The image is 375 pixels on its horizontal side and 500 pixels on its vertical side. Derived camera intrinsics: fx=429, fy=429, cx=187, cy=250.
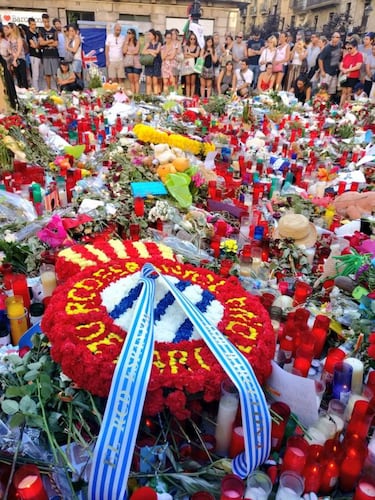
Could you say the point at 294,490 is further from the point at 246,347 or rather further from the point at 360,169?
the point at 360,169

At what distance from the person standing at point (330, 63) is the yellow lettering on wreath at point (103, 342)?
359 inches

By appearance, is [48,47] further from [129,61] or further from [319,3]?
[319,3]

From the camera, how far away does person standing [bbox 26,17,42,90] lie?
30.3 ft

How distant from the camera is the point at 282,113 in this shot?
7148 millimetres

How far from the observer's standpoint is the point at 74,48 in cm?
935

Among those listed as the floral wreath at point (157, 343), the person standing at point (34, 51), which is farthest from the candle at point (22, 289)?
the person standing at point (34, 51)

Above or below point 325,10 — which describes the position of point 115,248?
below

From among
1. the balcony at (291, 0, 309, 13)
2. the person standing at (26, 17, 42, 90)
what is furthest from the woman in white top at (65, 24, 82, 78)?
the balcony at (291, 0, 309, 13)

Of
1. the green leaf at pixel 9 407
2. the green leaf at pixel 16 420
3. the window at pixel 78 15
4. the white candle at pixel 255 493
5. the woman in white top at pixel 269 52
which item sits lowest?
the white candle at pixel 255 493

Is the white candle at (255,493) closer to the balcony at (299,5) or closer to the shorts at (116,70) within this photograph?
the shorts at (116,70)

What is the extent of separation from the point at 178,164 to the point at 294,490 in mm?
3049

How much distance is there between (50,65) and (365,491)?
1011 centimetres

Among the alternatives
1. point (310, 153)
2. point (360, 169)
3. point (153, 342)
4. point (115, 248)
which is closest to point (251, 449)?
point (153, 342)

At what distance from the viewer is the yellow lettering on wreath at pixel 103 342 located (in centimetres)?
153
